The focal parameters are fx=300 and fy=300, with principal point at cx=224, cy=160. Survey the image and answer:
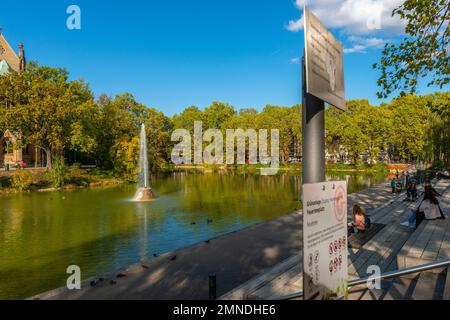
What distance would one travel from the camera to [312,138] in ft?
10.5

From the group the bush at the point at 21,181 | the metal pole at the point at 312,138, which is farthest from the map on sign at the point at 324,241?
the bush at the point at 21,181

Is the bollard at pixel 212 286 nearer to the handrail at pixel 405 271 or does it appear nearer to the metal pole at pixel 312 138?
the handrail at pixel 405 271

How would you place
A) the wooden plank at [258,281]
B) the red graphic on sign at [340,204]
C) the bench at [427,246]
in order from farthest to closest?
the bench at [427,246], the wooden plank at [258,281], the red graphic on sign at [340,204]

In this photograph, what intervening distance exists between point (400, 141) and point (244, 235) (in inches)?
2335

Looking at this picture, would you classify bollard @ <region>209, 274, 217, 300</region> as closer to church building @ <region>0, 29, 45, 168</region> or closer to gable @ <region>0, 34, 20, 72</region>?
church building @ <region>0, 29, 45, 168</region>

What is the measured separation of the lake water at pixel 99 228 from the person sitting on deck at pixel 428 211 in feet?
29.0

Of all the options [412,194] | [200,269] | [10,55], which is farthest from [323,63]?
[10,55]

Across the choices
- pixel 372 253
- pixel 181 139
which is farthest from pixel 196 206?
pixel 181 139

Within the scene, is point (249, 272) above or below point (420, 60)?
below

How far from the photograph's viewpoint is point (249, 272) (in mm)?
9695

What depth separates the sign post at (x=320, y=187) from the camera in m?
2.67

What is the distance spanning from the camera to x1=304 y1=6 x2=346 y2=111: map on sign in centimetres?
263

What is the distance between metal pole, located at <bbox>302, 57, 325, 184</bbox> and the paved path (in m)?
6.13

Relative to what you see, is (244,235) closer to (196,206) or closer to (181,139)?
(196,206)
